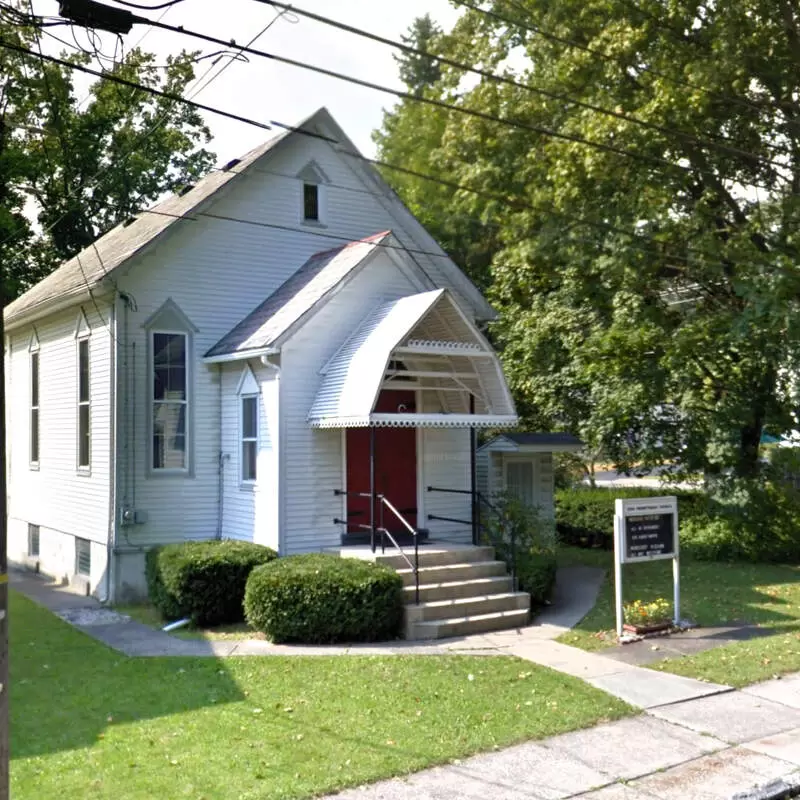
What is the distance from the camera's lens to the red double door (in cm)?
1491

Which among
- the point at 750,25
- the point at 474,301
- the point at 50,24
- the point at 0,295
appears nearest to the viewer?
the point at 0,295

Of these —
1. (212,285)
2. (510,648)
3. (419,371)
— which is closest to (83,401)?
(212,285)

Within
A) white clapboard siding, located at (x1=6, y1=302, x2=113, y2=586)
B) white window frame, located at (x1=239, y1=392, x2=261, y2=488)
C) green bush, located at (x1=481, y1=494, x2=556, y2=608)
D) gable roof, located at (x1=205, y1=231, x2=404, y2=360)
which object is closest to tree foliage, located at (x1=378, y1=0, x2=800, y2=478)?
gable roof, located at (x1=205, y1=231, x2=404, y2=360)

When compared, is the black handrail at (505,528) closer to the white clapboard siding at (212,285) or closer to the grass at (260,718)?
the white clapboard siding at (212,285)

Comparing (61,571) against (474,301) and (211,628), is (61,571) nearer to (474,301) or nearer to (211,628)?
(211,628)

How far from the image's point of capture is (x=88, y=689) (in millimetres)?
9484

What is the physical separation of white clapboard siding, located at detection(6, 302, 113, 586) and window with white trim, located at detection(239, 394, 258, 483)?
2.40 meters

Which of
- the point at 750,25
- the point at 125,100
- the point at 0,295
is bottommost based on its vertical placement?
the point at 0,295

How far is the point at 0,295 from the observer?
6211 mm

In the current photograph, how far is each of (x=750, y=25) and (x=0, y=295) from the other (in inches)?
559

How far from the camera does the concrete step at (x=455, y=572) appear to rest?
12.9 m

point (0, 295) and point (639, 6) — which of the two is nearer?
point (0, 295)

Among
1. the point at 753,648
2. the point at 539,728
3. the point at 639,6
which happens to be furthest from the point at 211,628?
the point at 639,6

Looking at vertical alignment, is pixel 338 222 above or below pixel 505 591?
above
